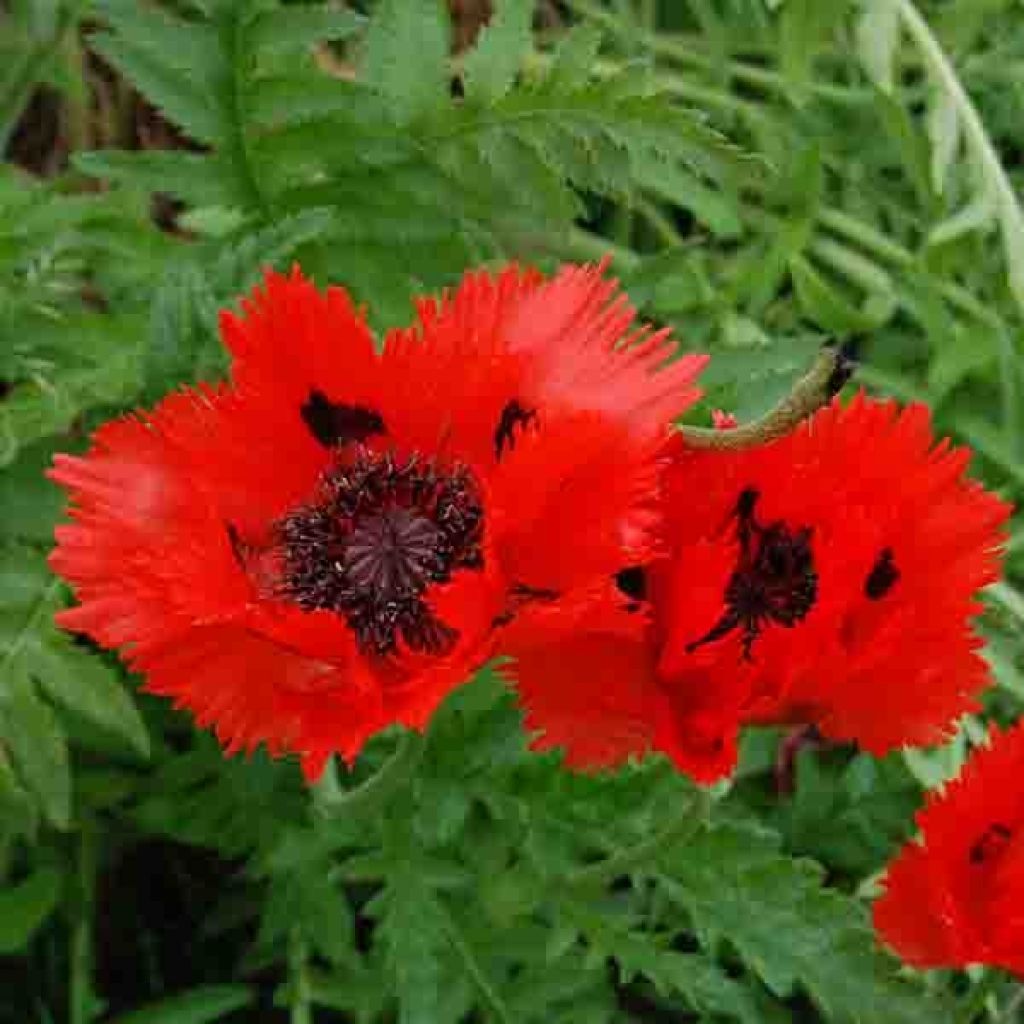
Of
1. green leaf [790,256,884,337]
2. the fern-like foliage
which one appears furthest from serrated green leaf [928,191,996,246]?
the fern-like foliage

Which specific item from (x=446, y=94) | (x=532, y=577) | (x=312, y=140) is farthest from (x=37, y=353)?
(x=532, y=577)

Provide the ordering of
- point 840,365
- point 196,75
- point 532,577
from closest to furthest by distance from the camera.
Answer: point 840,365
point 532,577
point 196,75

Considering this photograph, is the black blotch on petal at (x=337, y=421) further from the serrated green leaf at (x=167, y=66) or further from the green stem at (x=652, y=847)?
the serrated green leaf at (x=167, y=66)

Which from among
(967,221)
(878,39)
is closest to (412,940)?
(967,221)

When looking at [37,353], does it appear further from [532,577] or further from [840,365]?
[840,365]

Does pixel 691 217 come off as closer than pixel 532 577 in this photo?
No

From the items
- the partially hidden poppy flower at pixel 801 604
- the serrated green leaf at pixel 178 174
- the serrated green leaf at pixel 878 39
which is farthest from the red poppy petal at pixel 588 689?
the serrated green leaf at pixel 878 39

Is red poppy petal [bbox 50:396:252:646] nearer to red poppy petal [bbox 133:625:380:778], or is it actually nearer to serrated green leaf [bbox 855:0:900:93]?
red poppy petal [bbox 133:625:380:778]
